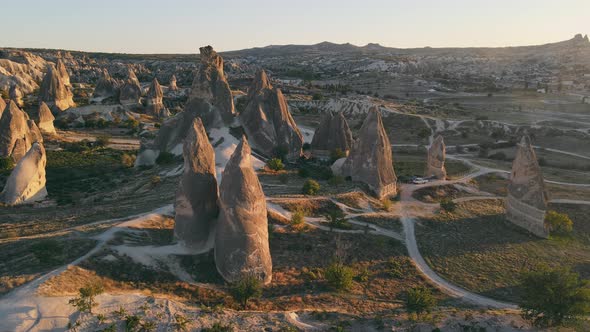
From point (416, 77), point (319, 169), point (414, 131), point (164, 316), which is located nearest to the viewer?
point (164, 316)

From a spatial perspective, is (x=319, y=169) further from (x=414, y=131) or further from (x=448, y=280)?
(x=414, y=131)

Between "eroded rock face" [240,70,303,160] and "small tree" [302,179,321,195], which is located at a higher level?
"eroded rock face" [240,70,303,160]

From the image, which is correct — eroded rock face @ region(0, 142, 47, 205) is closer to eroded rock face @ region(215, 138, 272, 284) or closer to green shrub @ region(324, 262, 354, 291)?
eroded rock face @ region(215, 138, 272, 284)

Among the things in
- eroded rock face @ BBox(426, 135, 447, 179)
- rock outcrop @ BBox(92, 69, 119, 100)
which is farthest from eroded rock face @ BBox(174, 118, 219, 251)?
rock outcrop @ BBox(92, 69, 119, 100)

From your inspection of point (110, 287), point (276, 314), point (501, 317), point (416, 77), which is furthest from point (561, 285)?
point (416, 77)

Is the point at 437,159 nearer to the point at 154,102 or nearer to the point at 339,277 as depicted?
the point at 339,277

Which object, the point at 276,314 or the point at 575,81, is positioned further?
the point at 575,81

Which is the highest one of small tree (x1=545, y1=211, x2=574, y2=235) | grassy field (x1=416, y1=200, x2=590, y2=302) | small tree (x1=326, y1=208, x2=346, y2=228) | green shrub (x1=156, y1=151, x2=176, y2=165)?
green shrub (x1=156, y1=151, x2=176, y2=165)
